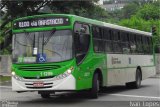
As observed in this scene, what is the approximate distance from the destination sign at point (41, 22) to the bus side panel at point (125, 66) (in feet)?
12.1

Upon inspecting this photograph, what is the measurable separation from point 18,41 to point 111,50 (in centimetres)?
463

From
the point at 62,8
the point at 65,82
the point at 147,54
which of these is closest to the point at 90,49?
the point at 65,82

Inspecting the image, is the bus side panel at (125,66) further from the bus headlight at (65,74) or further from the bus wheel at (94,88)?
the bus headlight at (65,74)

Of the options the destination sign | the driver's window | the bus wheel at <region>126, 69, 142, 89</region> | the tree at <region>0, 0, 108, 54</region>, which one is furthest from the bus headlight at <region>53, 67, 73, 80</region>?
the tree at <region>0, 0, 108, 54</region>

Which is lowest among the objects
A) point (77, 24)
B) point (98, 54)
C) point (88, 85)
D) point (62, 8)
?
point (88, 85)

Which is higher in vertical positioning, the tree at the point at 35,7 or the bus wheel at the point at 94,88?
the tree at the point at 35,7

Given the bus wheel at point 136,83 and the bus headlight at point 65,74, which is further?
the bus wheel at point 136,83

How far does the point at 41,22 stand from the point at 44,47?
99 centimetres

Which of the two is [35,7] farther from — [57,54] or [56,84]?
[56,84]

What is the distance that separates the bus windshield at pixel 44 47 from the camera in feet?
47.6

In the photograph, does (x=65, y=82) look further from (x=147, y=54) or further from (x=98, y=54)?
(x=147, y=54)

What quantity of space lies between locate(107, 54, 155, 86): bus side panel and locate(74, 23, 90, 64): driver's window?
2.46 m

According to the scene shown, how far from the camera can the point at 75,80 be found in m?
14.4

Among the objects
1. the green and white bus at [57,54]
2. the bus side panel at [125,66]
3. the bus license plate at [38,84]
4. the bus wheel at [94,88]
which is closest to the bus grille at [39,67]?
the green and white bus at [57,54]
